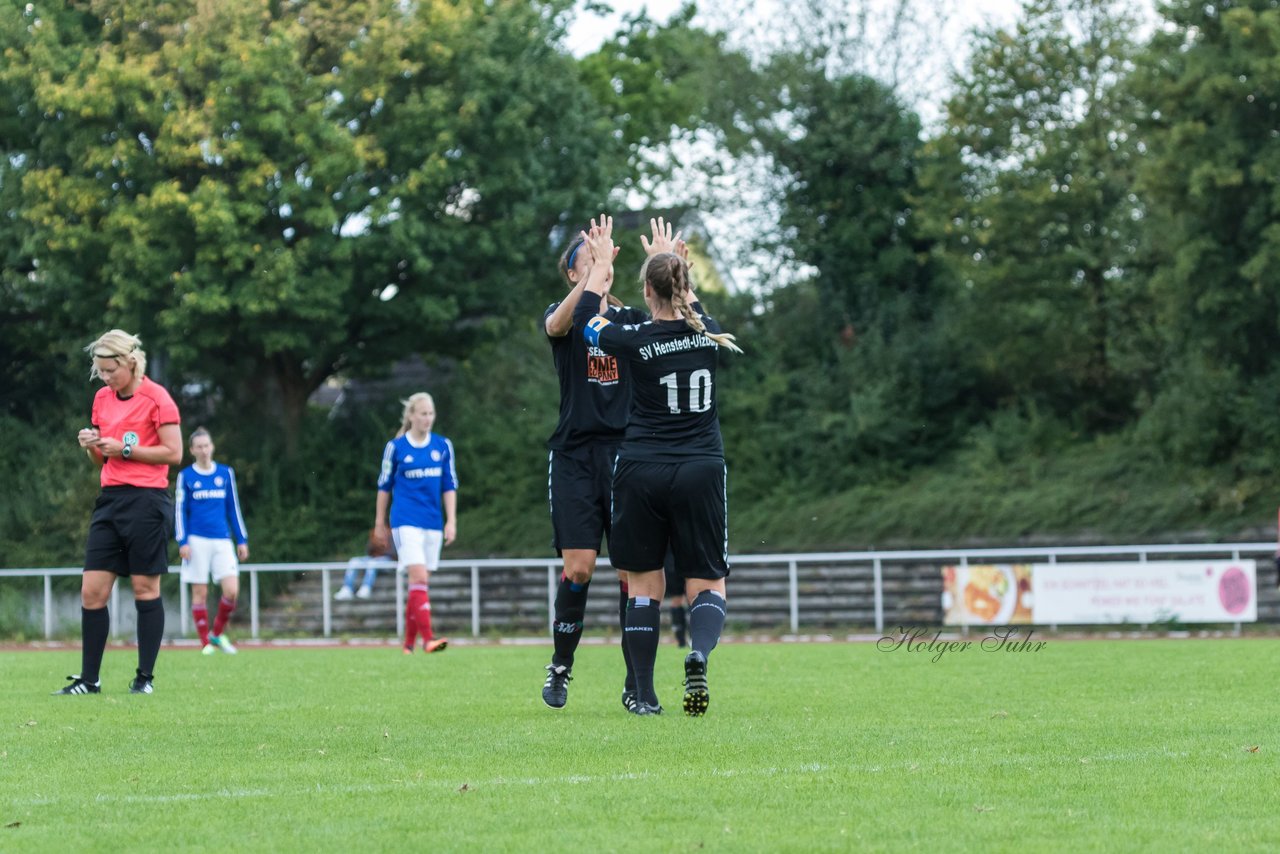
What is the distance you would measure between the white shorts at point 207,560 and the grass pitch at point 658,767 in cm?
661

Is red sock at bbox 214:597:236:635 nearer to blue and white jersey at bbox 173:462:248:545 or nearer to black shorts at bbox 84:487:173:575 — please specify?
blue and white jersey at bbox 173:462:248:545

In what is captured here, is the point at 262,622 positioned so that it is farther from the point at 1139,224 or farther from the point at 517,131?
the point at 1139,224

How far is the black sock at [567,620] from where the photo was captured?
363 inches

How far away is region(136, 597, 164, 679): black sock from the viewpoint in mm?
11109

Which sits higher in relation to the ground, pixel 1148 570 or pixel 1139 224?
pixel 1139 224

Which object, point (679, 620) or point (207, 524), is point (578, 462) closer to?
point (679, 620)

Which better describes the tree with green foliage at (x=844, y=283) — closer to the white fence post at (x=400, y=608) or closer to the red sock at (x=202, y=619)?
the white fence post at (x=400, y=608)

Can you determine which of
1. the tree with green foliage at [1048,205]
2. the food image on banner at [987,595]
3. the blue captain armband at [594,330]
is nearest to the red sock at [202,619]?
the food image on banner at [987,595]

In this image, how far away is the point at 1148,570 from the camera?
22422 millimetres

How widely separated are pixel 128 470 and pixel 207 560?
802 cm

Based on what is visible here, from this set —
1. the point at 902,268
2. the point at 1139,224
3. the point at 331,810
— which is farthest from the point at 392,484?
the point at 902,268

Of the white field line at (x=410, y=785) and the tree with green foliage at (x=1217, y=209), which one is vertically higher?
the tree with green foliage at (x=1217, y=209)

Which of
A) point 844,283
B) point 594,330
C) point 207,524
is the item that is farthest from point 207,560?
point 844,283

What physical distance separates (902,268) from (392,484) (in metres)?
24.4
